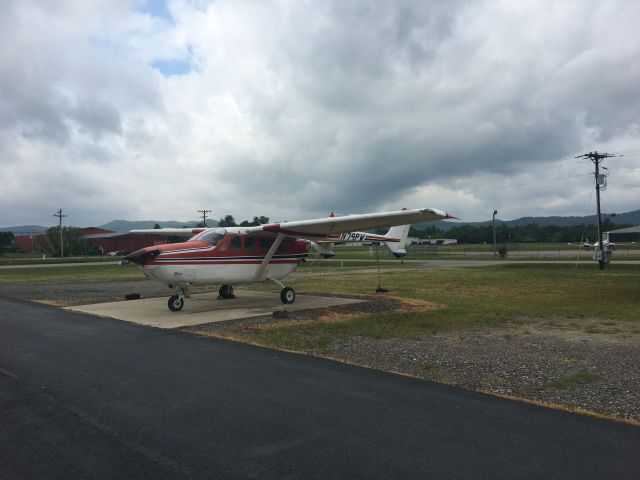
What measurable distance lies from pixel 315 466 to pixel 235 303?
484 inches

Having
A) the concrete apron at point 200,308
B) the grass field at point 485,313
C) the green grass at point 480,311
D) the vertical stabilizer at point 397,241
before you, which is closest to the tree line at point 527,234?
the green grass at point 480,311

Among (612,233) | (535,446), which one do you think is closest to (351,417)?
(535,446)

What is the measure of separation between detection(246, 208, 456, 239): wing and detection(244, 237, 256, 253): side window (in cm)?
30

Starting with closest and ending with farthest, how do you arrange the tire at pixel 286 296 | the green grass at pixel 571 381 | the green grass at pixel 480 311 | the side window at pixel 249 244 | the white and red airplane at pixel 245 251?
the green grass at pixel 571 381, the green grass at pixel 480 311, the white and red airplane at pixel 245 251, the side window at pixel 249 244, the tire at pixel 286 296

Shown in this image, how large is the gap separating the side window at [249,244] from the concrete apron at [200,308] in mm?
1818

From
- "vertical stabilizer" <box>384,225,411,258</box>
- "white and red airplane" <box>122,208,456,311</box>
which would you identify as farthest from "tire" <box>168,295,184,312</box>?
"vertical stabilizer" <box>384,225,411,258</box>

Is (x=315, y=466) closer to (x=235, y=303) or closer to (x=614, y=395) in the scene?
(x=614, y=395)

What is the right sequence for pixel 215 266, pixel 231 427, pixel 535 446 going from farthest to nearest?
pixel 215 266
pixel 231 427
pixel 535 446

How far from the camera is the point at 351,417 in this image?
15.9 ft

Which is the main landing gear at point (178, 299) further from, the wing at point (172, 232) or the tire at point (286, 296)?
the wing at point (172, 232)

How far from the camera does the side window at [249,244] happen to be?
48.9 ft

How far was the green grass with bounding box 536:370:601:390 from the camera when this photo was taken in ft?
19.3

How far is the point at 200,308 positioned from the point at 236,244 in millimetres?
2297

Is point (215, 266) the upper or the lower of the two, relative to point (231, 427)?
upper
